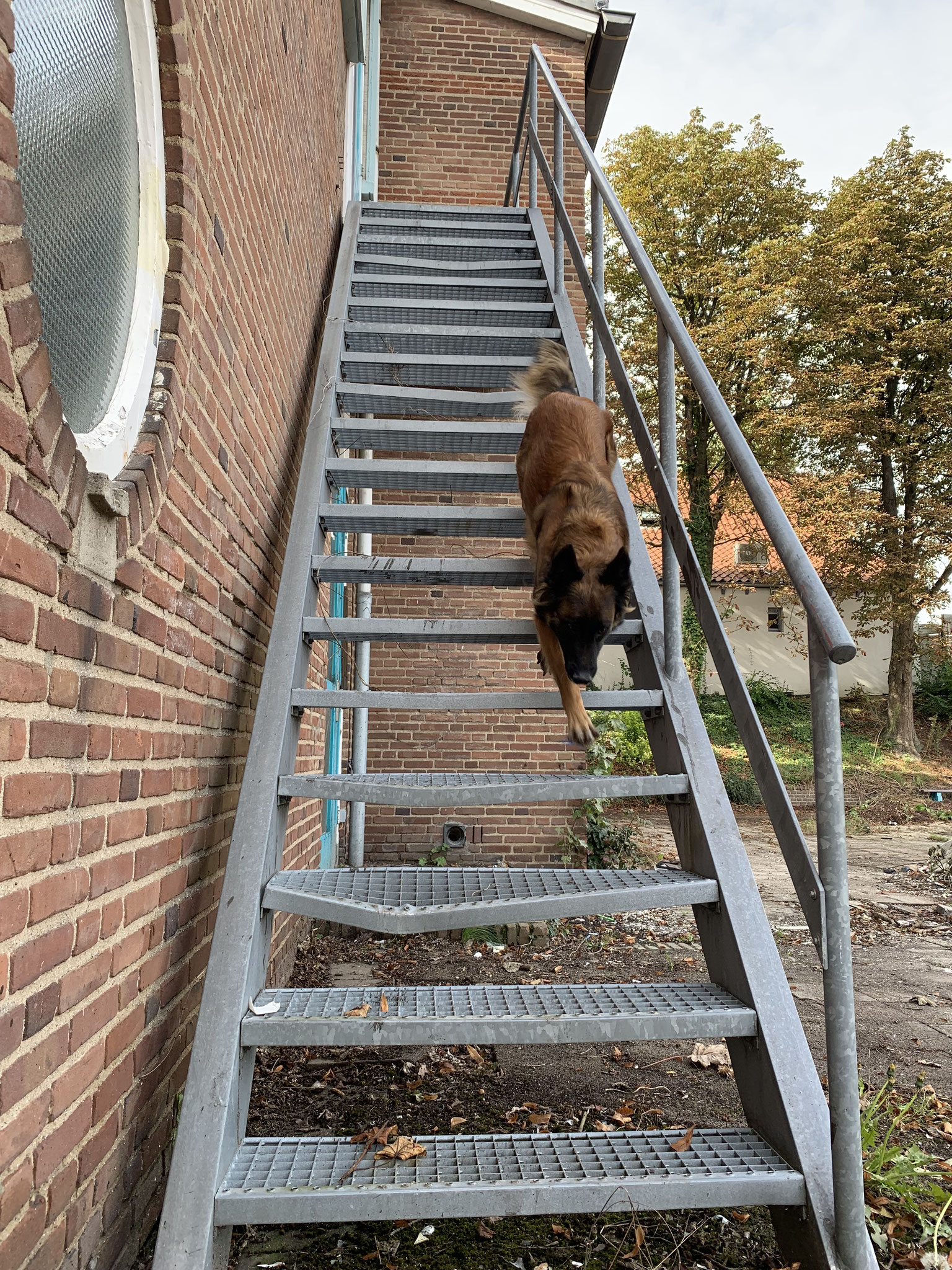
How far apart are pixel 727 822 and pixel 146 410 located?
1.90 metres

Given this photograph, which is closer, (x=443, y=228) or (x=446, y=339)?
(x=446, y=339)

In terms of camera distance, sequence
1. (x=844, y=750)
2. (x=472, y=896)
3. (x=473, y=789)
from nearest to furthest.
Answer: (x=472, y=896)
(x=473, y=789)
(x=844, y=750)

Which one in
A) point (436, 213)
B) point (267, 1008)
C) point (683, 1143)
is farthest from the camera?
point (436, 213)

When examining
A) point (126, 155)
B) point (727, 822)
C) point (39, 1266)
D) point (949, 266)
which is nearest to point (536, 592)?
point (727, 822)

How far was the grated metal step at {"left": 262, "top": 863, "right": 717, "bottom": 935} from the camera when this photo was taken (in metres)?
2.23

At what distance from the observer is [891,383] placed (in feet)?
63.1

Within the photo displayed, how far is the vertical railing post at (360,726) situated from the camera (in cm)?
673

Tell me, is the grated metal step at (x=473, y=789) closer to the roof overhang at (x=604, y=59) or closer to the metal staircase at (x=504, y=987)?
the metal staircase at (x=504, y=987)

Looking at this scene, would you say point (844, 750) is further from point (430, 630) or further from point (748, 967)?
point (748, 967)

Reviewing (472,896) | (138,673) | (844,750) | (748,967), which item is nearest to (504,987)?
(472,896)

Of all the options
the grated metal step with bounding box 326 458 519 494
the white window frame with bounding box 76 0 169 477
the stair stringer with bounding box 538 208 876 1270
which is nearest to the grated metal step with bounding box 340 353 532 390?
the grated metal step with bounding box 326 458 519 494

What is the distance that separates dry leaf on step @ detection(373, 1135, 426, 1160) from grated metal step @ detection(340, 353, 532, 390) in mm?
3729

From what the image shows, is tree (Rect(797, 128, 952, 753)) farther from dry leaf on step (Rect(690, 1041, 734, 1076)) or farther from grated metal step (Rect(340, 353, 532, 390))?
dry leaf on step (Rect(690, 1041, 734, 1076))

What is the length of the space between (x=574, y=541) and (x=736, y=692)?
1.15m
